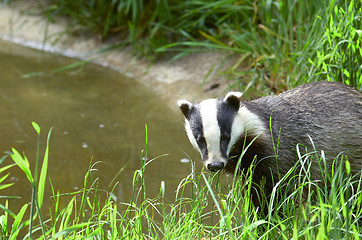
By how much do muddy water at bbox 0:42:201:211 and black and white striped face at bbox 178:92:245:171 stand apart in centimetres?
68

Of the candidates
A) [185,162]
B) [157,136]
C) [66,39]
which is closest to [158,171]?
[185,162]

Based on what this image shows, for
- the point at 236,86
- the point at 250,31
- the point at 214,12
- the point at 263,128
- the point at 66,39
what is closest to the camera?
the point at 263,128

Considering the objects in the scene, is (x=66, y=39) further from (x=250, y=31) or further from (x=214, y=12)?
(x=250, y=31)

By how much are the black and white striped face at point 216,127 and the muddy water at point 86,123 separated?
2.22ft

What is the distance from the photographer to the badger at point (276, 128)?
10.2ft

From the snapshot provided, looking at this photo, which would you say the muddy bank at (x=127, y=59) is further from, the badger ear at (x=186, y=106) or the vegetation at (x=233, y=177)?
the badger ear at (x=186, y=106)

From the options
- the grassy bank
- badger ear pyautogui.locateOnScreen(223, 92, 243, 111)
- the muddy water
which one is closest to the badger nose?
badger ear pyautogui.locateOnScreen(223, 92, 243, 111)

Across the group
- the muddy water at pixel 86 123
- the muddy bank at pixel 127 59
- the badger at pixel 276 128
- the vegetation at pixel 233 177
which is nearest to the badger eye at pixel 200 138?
the badger at pixel 276 128

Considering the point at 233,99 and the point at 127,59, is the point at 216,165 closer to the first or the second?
the point at 233,99

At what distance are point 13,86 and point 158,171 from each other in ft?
7.45

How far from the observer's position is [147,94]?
5.65m

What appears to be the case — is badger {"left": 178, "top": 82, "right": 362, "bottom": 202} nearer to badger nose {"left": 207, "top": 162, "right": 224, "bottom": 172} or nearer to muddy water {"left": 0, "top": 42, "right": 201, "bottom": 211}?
badger nose {"left": 207, "top": 162, "right": 224, "bottom": 172}

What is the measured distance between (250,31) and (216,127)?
2.59 m

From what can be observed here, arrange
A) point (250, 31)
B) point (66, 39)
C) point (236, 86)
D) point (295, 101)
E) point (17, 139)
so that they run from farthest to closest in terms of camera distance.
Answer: point (66, 39), point (250, 31), point (236, 86), point (17, 139), point (295, 101)
